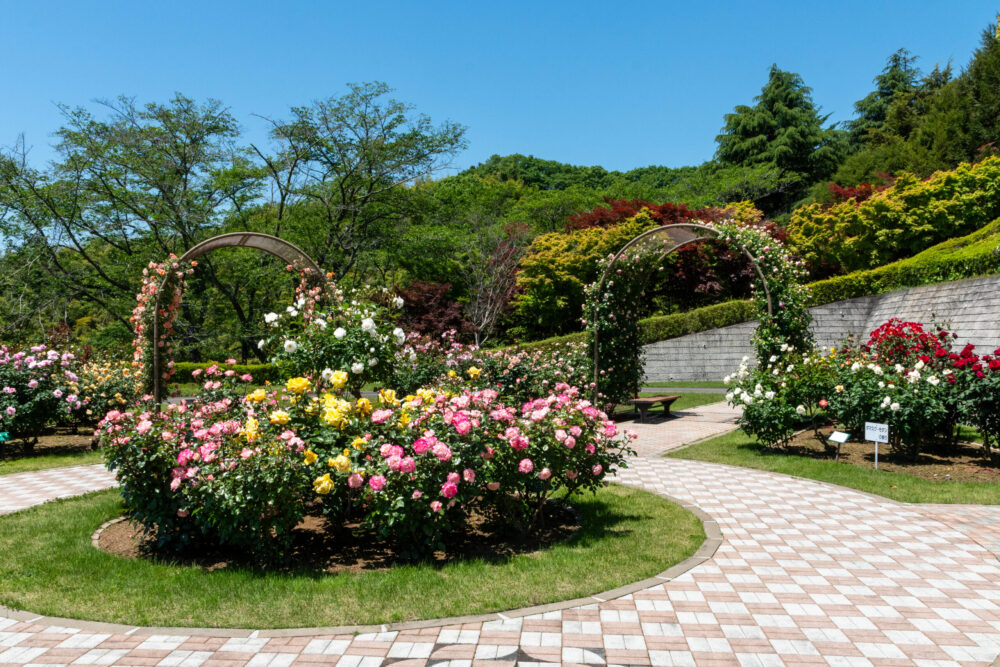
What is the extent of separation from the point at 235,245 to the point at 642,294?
24.2 ft

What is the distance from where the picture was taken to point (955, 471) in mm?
6996

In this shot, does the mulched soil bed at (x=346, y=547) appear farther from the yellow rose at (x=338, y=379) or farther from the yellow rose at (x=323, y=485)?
the yellow rose at (x=338, y=379)

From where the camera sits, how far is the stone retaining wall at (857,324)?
13734 millimetres

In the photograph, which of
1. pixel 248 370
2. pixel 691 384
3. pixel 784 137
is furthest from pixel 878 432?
pixel 784 137

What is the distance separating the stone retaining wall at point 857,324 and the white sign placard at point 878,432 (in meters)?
7.21

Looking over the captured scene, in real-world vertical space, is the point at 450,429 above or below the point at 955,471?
above

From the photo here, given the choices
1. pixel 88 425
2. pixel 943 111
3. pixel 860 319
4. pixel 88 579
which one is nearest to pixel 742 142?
pixel 943 111

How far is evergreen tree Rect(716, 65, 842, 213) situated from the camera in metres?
31.5

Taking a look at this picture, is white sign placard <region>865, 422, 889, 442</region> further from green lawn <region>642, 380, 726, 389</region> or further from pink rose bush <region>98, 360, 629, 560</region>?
green lawn <region>642, 380, 726, 389</region>

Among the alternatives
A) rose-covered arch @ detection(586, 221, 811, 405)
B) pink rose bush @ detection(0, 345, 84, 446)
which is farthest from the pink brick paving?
pink rose bush @ detection(0, 345, 84, 446)

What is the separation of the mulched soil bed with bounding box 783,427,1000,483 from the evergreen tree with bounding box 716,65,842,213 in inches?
1011

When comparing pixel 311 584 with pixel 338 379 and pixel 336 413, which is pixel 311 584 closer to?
pixel 336 413

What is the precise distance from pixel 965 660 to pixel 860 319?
17.5 m

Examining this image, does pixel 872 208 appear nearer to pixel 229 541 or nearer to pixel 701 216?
pixel 701 216
